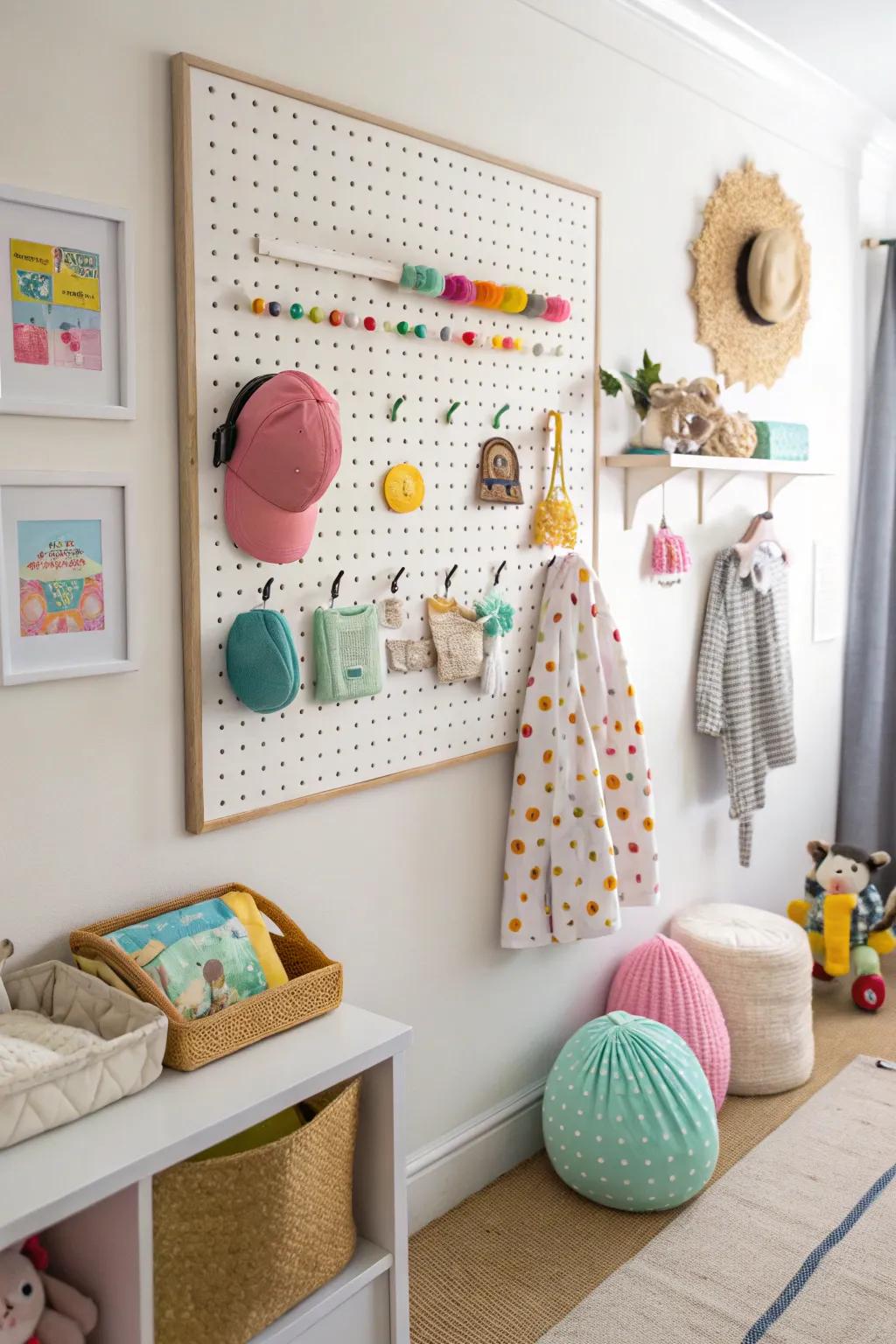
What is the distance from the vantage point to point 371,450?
191 cm

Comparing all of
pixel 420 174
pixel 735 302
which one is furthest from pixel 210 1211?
pixel 735 302

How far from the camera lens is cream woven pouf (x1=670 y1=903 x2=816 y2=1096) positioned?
103 inches

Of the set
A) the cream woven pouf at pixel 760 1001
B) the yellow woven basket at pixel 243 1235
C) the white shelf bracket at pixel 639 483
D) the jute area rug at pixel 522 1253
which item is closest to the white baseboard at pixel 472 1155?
the jute area rug at pixel 522 1253

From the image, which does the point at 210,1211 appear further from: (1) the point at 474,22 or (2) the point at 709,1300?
(1) the point at 474,22

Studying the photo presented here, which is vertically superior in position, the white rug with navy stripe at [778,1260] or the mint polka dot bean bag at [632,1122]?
the mint polka dot bean bag at [632,1122]

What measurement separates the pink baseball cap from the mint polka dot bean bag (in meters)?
1.17

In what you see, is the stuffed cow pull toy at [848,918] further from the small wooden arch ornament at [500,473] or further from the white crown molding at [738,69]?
the white crown molding at [738,69]

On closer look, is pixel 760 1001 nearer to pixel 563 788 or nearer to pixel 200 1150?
pixel 563 788

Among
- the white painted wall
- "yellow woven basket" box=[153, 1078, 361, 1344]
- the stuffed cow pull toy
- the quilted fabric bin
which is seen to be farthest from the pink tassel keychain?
the quilted fabric bin

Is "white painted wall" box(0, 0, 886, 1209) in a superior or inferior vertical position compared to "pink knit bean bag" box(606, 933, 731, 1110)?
superior

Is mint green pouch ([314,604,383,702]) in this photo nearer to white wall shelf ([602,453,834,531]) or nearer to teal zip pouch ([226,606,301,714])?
teal zip pouch ([226,606,301,714])

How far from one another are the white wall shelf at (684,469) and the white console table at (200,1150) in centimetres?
127

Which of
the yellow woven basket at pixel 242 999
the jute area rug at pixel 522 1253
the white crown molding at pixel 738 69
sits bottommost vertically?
the jute area rug at pixel 522 1253

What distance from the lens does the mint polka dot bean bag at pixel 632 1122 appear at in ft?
7.02
